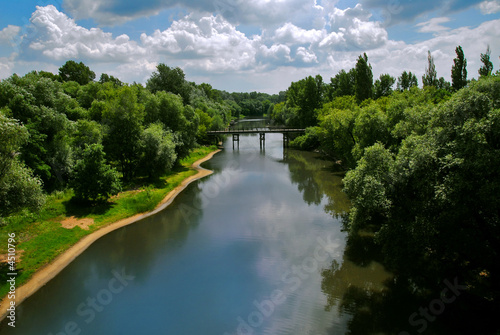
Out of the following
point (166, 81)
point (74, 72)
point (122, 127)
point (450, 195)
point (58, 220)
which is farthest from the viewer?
point (74, 72)

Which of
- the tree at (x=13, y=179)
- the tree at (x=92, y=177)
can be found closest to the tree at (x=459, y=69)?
the tree at (x=92, y=177)

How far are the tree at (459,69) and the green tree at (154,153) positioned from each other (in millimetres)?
41385

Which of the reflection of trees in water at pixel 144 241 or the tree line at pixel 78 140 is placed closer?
the tree line at pixel 78 140

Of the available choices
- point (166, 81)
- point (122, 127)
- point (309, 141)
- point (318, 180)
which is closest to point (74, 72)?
point (166, 81)

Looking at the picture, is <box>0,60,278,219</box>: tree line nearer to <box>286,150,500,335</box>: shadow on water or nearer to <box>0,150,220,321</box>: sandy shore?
<box>0,150,220,321</box>: sandy shore

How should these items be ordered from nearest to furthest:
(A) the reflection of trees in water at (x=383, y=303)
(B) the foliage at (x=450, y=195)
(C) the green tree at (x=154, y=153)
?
(B) the foliage at (x=450, y=195) < (A) the reflection of trees in water at (x=383, y=303) < (C) the green tree at (x=154, y=153)

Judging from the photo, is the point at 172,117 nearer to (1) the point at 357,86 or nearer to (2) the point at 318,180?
(2) the point at 318,180

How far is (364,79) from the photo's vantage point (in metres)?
60.7

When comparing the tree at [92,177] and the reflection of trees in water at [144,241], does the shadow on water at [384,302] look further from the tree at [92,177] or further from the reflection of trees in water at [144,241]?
the tree at [92,177]

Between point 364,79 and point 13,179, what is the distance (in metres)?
58.0

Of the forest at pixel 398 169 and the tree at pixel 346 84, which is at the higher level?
the tree at pixel 346 84

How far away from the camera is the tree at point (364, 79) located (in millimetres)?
60594

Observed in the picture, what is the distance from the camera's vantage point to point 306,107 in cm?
7619

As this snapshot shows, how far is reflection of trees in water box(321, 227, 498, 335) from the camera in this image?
14281 mm
